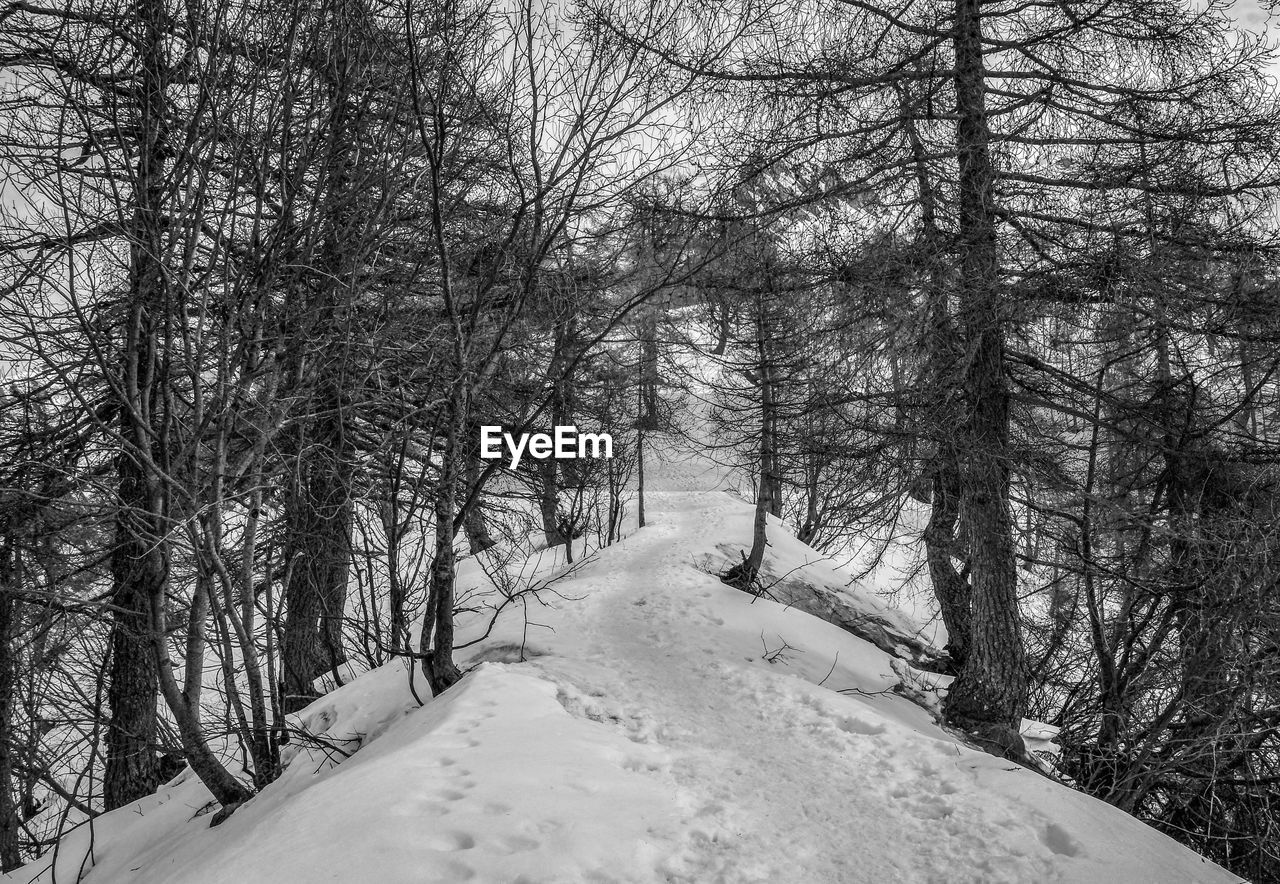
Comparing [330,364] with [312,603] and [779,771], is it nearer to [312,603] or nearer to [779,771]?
[312,603]

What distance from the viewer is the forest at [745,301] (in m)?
4.24

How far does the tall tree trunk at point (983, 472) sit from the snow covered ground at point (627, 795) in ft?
2.35

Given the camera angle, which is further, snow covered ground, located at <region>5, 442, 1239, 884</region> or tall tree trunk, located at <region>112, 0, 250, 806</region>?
tall tree trunk, located at <region>112, 0, 250, 806</region>

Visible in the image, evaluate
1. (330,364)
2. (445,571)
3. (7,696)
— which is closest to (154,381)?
(330,364)

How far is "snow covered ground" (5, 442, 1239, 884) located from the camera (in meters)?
2.93

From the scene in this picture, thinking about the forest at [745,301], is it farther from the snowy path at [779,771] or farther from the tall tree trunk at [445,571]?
the snowy path at [779,771]

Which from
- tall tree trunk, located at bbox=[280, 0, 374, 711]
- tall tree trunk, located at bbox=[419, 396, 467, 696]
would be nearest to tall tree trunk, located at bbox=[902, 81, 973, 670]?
tall tree trunk, located at bbox=[419, 396, 467, 696]

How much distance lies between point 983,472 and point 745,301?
3.00 m

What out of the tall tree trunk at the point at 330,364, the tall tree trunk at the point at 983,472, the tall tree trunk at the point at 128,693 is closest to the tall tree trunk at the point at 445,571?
the tall tree trunk at the point at 330,364

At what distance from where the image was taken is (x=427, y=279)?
727 cm

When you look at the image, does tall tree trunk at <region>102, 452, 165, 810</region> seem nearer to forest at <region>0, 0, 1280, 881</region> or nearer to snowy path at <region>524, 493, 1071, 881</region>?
forest at <region>0, 0, 1280, 881</region>

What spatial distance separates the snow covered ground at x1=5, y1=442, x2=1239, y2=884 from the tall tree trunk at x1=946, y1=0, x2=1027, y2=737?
72cm

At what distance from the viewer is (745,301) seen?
24.2 ft

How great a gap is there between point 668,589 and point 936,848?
4.86 meters
